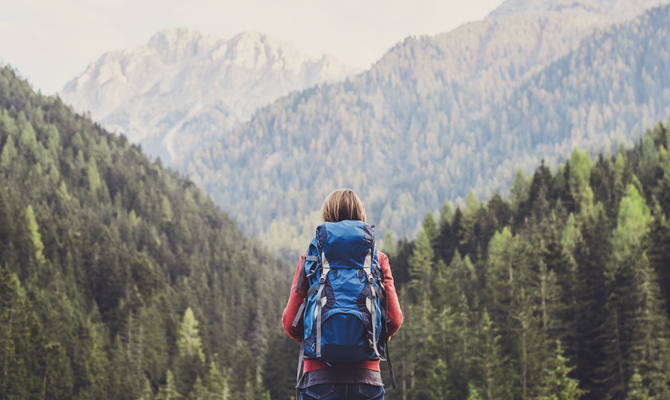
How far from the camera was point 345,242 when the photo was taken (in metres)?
6.48

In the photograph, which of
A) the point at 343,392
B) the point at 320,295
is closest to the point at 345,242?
the point at 320,295

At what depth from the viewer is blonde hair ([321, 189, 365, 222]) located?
6836 millimetres

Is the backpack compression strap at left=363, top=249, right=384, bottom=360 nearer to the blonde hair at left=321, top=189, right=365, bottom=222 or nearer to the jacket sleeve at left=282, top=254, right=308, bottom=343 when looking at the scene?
the blonde hair at left=321, top=189, right=365, bottom=222

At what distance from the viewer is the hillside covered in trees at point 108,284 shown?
75.1 m

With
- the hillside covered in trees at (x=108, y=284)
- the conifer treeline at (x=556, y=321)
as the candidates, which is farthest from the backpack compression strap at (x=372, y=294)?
the hillside covered in trees at (x=108, y=284)

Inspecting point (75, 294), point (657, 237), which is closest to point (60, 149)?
point (75, 294)

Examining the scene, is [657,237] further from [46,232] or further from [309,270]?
[46,232]

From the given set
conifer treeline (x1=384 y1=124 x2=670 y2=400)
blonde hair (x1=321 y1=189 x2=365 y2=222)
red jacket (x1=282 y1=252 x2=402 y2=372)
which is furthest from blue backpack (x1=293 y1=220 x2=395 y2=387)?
conifer treeline (x1=384 y1=124 x2=670 y2=400)

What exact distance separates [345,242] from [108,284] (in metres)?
119

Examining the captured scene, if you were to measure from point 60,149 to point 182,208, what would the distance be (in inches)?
1531

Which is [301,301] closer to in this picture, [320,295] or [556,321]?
[320,295]

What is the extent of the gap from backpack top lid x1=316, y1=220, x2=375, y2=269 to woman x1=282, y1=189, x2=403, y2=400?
0.30m

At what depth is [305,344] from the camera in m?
6.60

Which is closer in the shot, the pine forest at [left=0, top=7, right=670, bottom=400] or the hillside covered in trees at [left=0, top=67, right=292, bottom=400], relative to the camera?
the pine forest at [left=0, top=7, right=670, bottom=400]
